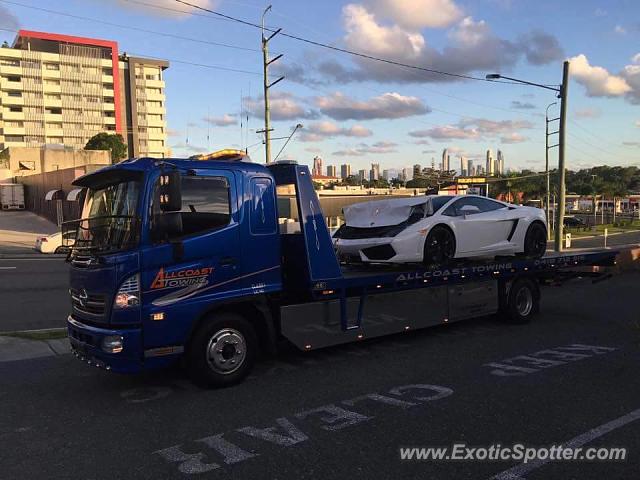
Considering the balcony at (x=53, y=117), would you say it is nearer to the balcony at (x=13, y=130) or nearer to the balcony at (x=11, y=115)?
the balcony at (x=11, y=115)

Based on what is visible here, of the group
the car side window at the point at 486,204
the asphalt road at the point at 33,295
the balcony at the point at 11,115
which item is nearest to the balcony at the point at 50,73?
the balcony at the point at 11,115

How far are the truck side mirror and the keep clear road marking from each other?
3.57 metres

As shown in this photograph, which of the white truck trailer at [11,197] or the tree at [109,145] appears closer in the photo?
the white truck trailer at [11,197]

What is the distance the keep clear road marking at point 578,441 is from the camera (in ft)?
12.7

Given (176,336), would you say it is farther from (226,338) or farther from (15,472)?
(15,472)

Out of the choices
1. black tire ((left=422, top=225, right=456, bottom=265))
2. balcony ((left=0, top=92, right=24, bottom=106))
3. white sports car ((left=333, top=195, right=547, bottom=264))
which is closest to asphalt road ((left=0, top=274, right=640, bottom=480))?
black tire ((left=422, top=225, right=456, bottom=265))

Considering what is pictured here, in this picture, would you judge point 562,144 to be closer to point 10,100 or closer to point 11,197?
point 11,197

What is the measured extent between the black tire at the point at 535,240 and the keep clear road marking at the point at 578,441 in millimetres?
4987

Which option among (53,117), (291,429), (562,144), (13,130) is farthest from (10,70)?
(291,429)

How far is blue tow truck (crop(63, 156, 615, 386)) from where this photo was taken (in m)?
5.35

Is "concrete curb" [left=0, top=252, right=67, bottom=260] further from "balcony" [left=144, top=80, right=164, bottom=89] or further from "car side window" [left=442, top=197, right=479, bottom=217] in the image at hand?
"balcony" [left=144, top=80, right=164, bottom=89]

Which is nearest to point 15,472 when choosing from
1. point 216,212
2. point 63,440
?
point 63,440

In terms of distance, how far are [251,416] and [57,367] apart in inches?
131

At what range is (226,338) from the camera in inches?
234
